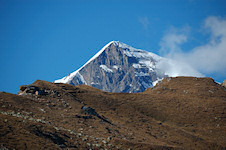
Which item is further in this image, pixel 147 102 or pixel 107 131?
pixel 147 102

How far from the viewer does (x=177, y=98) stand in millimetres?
68250

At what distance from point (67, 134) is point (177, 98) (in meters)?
40.9

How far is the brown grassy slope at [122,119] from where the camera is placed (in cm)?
3105

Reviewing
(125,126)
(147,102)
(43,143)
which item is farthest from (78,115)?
(147,102)

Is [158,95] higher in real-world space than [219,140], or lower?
higher

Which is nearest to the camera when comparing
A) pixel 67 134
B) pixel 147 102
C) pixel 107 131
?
pixel 67 134

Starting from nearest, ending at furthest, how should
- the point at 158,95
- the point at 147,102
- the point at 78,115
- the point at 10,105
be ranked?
the point at 10,105 → the point at 78,115 → the point at 147,102 → the point at 158,95

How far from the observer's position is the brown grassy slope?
31.0 m

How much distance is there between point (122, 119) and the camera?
53938 millimetres

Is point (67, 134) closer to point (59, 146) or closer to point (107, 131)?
point (59, 146)

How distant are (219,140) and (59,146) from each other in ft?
112

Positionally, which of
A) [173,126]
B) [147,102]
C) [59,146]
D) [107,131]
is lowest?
[59,146]

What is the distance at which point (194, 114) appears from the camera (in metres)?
61.3

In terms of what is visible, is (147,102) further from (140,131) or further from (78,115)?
(78,115)
